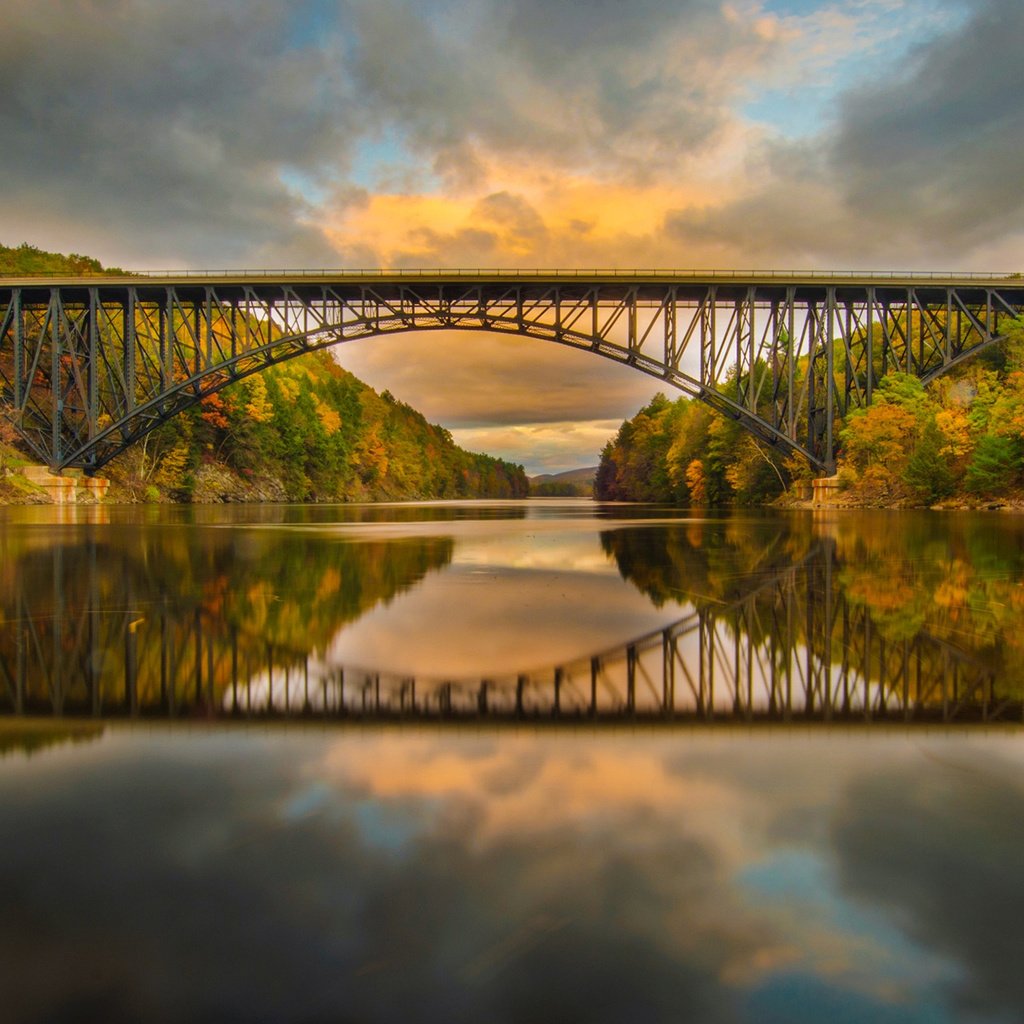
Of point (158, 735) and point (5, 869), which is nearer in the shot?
point (5, 869)

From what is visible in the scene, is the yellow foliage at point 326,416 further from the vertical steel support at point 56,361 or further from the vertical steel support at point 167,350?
the vertical steel support at point 56,361

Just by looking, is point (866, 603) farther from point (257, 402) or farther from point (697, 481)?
point (257, 402)

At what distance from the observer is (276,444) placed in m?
83.4

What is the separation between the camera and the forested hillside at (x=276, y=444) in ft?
214

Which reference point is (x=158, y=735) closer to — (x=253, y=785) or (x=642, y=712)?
(x=253, y=785)

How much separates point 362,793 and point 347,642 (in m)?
3.62

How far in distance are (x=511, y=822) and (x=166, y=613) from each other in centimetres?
634

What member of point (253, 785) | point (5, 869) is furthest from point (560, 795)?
point (5, 869)

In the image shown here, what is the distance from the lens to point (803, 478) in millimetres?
53562

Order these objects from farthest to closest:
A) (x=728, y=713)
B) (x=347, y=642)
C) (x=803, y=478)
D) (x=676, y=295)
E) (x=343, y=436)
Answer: (x=343, y=436)
(x=803, y=478)
(x=676, y=295)
(x=347, y=642)
(x=728, y=713)

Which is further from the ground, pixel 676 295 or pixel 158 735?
pixel 676 295

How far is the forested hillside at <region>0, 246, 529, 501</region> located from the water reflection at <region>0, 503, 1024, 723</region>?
53.6 metres

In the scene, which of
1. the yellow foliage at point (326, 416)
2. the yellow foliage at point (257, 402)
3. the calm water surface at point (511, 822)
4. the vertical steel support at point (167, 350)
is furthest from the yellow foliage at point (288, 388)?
the calm water surface at point (511, 822)

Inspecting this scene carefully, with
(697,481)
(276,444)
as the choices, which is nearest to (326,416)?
(276,444)
